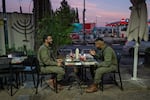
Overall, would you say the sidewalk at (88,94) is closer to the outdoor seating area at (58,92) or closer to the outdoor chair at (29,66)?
the outdoor seating area at (58,92)

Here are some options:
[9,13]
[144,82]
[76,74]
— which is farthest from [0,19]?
[144,82]

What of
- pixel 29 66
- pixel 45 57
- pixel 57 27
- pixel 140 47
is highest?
pixel 57 27

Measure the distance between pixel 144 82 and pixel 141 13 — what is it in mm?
2085

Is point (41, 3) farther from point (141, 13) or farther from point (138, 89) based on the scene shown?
point (138, 89)

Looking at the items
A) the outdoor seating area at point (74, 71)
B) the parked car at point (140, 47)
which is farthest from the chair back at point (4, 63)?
the parked car at point (140, 47)

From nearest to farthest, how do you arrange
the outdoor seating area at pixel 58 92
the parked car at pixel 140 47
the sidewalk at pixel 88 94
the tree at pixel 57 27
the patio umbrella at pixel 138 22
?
the sidewalk at pixel 88 94 < the outdoor seating area at pixel 58 92 < the patio umbrella at pixel 138 22 < the tree at pixel 57 27 < the parked car at pixel 140 47

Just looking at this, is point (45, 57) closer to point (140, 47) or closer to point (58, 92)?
point (58, 92)

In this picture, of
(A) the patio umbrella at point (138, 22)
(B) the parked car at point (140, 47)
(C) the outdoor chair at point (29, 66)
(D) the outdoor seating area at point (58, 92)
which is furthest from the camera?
(B) the parked car at point (140, 47)

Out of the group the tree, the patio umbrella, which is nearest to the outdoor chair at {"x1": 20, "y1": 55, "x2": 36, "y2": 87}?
the tree

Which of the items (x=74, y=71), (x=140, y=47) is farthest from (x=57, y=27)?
(x=140, y=47)

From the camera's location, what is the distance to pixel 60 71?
21.1 feet

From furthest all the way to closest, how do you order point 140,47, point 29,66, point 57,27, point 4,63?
point 140,47 → point 57,27 → point 29,66 → point 4,63

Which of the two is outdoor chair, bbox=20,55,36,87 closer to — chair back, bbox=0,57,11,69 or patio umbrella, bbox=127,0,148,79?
chair back, bbox=0,57,11,69

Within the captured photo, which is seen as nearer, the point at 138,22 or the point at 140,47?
the point at 138,22
